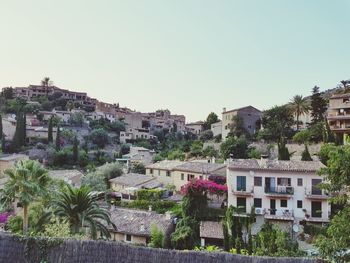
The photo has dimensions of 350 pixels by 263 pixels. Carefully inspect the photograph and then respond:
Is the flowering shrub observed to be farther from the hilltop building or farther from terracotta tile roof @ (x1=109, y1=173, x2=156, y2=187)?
the hilltop building

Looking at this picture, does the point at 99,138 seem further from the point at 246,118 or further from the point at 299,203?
the point at 299,203

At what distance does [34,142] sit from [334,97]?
5580cm

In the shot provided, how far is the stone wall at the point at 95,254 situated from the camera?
739 cm

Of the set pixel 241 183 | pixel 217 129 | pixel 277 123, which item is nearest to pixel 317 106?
pixel 277 123

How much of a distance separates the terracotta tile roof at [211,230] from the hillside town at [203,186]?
0.10 metres

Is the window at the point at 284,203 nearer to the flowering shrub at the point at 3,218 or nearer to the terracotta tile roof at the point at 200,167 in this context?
the terracotta tile roof at the point at 200,167

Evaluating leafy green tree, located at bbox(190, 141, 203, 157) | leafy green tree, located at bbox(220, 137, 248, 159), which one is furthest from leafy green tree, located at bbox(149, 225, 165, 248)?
leafy green tree, located at bbox(190, 141, 203, 157)

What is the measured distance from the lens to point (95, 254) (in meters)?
7.47

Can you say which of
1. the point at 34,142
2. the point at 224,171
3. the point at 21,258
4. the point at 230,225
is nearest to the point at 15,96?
the point at 34,142

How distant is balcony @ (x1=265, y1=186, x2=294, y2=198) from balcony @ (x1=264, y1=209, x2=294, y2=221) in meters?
1.33

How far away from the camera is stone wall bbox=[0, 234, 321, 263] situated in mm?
7391

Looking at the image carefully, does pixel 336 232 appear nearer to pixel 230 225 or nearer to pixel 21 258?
pixel 21 258

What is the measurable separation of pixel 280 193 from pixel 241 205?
3.51 meters

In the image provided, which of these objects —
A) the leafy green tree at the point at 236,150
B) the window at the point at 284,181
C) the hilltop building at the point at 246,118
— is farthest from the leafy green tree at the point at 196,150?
the window at the point at 284,181
